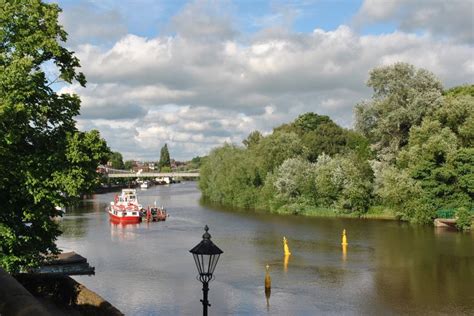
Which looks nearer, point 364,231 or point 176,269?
point 176,269

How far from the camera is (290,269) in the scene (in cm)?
3077

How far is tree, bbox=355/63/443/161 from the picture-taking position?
5509 centimetres

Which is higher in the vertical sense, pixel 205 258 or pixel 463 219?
pixel 205 258

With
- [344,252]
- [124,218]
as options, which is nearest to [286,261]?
[344,252]

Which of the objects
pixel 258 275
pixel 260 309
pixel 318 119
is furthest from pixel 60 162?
pixel 318 119

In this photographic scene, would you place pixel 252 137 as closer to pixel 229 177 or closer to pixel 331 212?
pixel 229 177

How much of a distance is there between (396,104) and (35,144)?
1748 inches

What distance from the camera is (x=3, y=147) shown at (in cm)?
1622

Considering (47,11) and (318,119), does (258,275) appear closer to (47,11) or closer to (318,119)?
(47,11)

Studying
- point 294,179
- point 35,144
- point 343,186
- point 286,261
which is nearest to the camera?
point 35,144

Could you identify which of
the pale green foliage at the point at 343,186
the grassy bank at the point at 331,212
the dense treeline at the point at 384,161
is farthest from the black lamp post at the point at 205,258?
the pale green foliage at the point at 343,186

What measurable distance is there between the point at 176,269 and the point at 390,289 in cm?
1169

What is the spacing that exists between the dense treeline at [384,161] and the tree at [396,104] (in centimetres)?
10

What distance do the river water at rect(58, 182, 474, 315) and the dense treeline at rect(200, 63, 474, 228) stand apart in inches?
183
